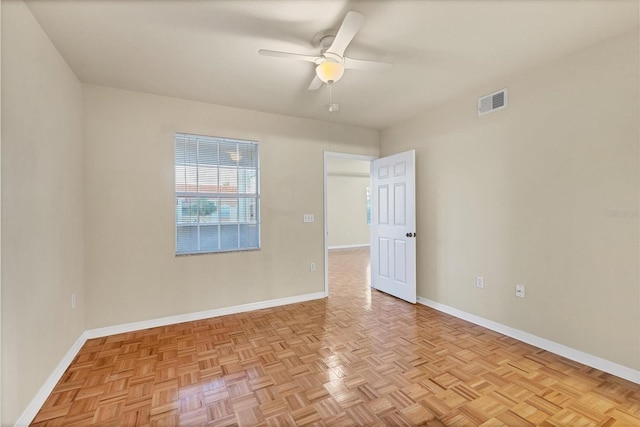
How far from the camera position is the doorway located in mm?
8391

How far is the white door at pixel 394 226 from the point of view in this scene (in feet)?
12.0

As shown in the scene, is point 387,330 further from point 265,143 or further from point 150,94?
point 150,94

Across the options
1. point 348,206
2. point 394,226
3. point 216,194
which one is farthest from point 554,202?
point 348,206

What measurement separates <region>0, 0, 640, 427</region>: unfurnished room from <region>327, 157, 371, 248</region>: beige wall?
445 cm

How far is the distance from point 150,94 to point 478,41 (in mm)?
3105

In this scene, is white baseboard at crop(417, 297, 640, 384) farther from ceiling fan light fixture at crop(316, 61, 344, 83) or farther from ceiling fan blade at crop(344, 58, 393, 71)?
ceiling fan light fixture at crop(316, 61, 344, 83)

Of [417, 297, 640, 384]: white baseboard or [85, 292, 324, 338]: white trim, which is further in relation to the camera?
[85, 292, 324, 338]: white trim

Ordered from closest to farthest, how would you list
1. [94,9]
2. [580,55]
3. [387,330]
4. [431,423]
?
[431,423] → [94,9] → [580,55] → [387,330]

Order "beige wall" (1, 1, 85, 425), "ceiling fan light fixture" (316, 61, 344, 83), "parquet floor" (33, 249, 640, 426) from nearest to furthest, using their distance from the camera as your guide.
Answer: "beige wall" (1, 1, 85, 425) → "parquet floor" (33, 249, 640, 426) → "ceiling fan light fixture" (316, 61, 344, 83)

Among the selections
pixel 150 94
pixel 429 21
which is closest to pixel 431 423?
pixel 429 21

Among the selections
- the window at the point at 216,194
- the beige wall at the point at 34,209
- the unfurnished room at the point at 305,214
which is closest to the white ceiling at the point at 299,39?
the unfurnished room at the point at 305,214

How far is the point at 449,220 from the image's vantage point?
3.36m

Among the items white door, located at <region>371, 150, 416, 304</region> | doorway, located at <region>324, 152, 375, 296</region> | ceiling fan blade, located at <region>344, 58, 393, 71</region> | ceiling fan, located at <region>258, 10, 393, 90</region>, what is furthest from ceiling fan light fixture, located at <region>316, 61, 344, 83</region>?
doorway, located at <region>324, 152, 375, 296</region>

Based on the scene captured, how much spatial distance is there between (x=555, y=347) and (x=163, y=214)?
154 inches
